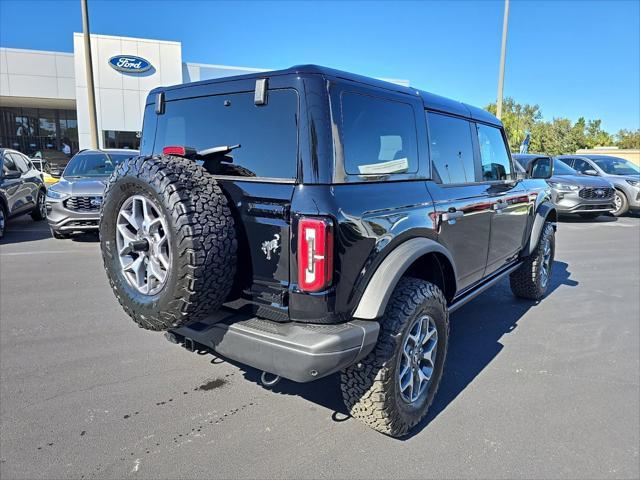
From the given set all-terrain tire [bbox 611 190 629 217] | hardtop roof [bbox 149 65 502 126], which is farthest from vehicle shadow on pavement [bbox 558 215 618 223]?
hardtop roof [bbox 149 65 502 126]

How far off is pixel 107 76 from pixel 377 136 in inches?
1026

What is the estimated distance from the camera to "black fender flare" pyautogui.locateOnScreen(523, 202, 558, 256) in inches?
189

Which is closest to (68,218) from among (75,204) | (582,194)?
(75,204)

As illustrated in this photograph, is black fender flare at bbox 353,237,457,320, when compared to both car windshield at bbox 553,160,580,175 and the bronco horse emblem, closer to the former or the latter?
the bronco horse emblem

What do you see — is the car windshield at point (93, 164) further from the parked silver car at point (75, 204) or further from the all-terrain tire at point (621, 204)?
the all-terrain tire at point (621, 204)

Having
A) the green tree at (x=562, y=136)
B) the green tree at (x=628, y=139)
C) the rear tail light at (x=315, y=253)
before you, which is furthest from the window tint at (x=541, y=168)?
the green tree at (x=628, y=139)

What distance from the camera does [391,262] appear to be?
246cm

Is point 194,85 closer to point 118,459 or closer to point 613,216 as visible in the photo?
point 118,459

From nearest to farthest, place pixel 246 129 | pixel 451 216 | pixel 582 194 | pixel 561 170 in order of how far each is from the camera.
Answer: pixel 246 129, pixel 451 216, pixel 582 194, pixel 561 170

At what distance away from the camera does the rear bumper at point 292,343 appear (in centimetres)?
213

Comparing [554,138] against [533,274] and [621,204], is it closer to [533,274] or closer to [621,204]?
[621,204]

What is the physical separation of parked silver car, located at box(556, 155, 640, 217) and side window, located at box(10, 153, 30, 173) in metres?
14.6

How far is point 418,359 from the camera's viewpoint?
2750 millimetres

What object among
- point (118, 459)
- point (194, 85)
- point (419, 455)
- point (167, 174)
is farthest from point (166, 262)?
point (419, 455)
